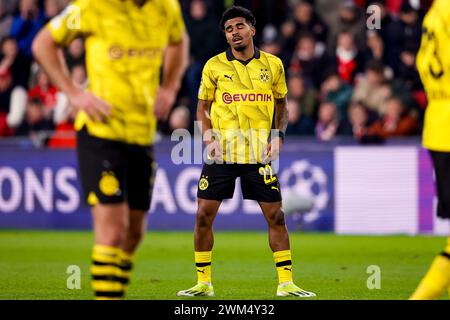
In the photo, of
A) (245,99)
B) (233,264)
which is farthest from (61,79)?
(233,264)

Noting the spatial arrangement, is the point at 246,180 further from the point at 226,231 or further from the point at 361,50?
the point at 361,50

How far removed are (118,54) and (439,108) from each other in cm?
212

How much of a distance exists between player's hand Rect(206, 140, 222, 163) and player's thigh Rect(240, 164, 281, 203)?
0.23m

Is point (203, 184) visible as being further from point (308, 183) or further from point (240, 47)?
point (308, 183)

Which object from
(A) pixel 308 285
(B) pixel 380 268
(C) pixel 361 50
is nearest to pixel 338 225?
(C) pixel 361 50

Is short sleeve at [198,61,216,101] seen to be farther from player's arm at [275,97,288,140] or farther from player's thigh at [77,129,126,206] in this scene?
player's thigh at [77,129,126,206]

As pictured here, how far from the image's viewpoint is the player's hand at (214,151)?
Result: 964cm

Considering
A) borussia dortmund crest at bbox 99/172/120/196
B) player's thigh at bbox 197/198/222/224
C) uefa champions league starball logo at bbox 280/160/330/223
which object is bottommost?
player's thigh at bbox 197/198/222/224

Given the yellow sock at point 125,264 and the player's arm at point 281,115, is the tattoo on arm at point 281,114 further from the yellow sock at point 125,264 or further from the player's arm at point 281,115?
the yellow sock at point 125,264

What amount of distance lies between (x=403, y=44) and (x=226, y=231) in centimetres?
408

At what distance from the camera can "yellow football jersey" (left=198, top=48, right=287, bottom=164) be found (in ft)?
31.4

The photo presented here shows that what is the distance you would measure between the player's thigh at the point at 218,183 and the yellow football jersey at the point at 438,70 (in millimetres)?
2555

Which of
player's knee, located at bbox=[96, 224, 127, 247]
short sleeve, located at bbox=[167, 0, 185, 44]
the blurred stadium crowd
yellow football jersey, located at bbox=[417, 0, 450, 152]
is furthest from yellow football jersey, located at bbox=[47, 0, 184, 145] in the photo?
the blurred stadium crowd

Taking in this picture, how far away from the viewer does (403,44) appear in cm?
1750
